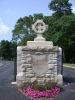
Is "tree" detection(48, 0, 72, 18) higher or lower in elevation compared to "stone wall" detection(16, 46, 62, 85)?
higher

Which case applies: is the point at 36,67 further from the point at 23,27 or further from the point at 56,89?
the point at 23,27

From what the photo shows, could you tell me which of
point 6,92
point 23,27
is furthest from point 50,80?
point 23,27

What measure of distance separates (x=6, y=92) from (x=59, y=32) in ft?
185

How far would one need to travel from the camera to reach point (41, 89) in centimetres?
1723

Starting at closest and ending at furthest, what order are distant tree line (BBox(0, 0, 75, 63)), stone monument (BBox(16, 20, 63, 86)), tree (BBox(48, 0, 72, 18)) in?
stone monument (BBox(16, 20, 63, 86)), distant tree line (BBox(0, 0, 75, 63)), tree (BBox(48, 0, 72, 18))

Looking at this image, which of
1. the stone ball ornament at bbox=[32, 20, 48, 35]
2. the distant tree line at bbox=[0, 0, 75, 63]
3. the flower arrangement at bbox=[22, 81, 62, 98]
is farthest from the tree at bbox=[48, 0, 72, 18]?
the flower arrangement at bbox=[22, 81, 62, 98]

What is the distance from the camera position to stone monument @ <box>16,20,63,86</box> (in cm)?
1889

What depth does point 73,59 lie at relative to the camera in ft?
272

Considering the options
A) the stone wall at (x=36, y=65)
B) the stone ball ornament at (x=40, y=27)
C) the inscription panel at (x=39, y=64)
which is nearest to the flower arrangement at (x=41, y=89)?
the stone wall at (x=36, y=65)

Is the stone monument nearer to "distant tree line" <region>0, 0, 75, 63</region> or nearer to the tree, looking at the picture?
"distant tree line" <region>0, 0, 75, 63</region>

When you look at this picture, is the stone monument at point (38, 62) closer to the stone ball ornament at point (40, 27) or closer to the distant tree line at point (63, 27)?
the stone ball ornament at point (40, 27)

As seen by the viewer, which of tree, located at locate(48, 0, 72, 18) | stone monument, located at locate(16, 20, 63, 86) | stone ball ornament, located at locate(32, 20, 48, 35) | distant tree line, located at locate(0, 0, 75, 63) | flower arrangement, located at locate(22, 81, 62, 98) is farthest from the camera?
tree, located at locate(48, 0, 72, 18)

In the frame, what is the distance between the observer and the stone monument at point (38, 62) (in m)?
18.9

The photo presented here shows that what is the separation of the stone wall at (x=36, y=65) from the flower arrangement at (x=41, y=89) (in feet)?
2.20
